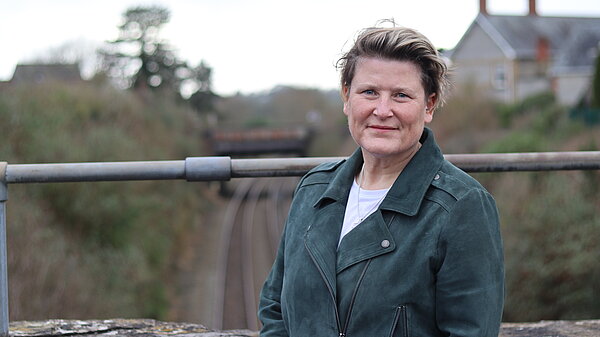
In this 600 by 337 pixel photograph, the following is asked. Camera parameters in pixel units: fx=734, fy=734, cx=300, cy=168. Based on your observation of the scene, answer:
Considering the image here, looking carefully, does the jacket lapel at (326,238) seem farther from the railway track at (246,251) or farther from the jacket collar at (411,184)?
the railway track at (246,251)

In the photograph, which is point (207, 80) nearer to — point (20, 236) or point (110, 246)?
point (110, 246)

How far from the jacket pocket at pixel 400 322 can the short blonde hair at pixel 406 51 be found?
2.13ft

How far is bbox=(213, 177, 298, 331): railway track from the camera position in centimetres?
2084

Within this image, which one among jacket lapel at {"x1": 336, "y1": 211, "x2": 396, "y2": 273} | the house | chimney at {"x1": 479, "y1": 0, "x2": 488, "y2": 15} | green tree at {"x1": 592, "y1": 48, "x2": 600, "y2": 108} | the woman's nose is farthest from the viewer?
chimney at {"x1": 479, "y1": 0, "x2": 488, "y2": 15}

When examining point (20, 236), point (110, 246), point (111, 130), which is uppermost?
point (111, 130)

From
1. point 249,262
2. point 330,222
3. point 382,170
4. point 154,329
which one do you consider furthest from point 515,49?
point 330,222

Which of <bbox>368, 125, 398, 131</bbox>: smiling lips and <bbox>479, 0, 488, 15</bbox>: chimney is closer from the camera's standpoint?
<bbox>368, 125, 398, 131</bbox>: smiling lips

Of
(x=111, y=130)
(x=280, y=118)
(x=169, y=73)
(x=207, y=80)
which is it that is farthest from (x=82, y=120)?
(x=280, y=118)

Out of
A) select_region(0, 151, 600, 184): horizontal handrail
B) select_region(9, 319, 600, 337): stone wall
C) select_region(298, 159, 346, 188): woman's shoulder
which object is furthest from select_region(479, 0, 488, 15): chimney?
select_region(298, 159, 346, 188): woman's shoulder

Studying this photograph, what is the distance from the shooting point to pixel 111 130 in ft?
80.2

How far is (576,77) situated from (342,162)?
4197 cm

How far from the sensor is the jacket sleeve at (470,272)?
192 cm

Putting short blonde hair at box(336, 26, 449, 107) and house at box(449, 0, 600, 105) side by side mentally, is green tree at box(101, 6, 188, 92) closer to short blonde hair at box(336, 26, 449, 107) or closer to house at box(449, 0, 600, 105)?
house at box(449, 0, 600, 105)

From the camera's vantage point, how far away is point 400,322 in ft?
6.57
